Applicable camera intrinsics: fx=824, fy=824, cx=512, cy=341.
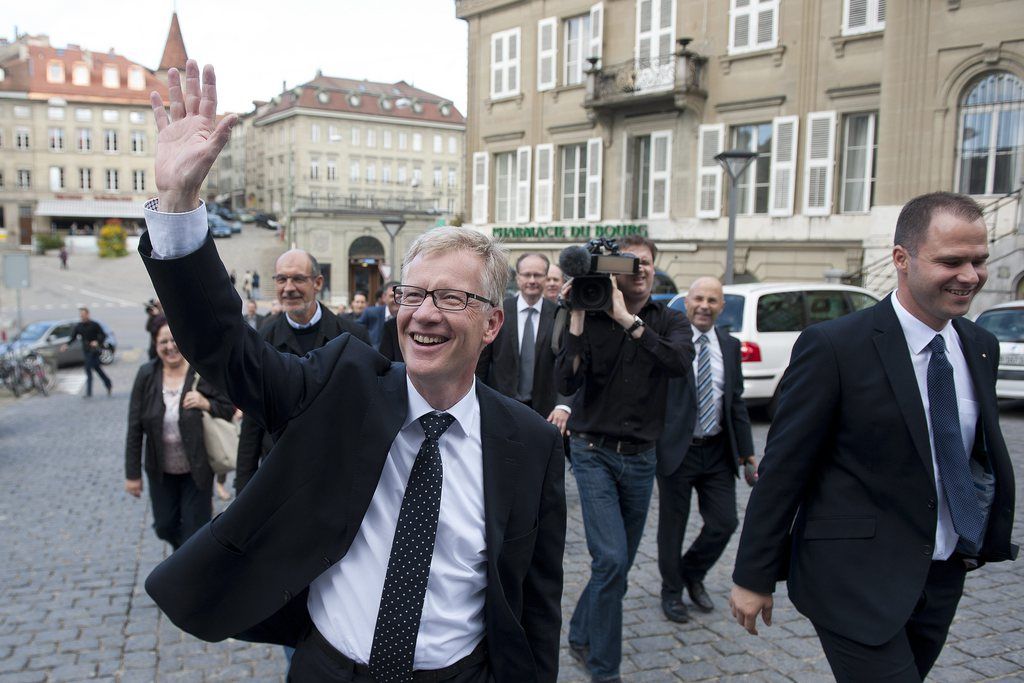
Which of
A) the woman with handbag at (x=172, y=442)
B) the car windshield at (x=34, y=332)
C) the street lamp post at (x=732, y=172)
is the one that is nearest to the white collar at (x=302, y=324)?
the woman with handbag at (x=172, y=442)

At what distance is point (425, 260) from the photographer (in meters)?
2.12

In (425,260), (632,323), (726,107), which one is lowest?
(632,323)

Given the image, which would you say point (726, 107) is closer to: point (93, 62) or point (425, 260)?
point (425, 260)

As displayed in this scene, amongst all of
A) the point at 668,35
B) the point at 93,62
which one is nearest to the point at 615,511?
the point at 668,35

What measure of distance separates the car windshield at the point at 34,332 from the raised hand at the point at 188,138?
1008 inches

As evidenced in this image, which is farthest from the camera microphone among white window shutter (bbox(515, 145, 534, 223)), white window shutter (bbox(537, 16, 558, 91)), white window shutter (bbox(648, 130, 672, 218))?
white window shutter (bbox(515, 145, 534, 223))

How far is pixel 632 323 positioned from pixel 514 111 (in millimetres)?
25761

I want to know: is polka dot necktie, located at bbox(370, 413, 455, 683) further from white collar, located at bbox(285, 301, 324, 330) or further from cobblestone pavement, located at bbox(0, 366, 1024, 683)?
white collar, located at bbox(285, 301, 324, 330)

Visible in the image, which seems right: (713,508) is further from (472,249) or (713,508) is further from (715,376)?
(472,249)

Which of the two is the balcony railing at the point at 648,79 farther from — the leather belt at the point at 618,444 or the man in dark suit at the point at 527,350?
the leather belt at the point at 618,444

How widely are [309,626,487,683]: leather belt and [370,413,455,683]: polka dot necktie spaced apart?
0.11ft

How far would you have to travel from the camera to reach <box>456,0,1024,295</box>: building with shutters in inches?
715

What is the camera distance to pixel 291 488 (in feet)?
6.50

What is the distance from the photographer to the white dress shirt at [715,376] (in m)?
4.96
